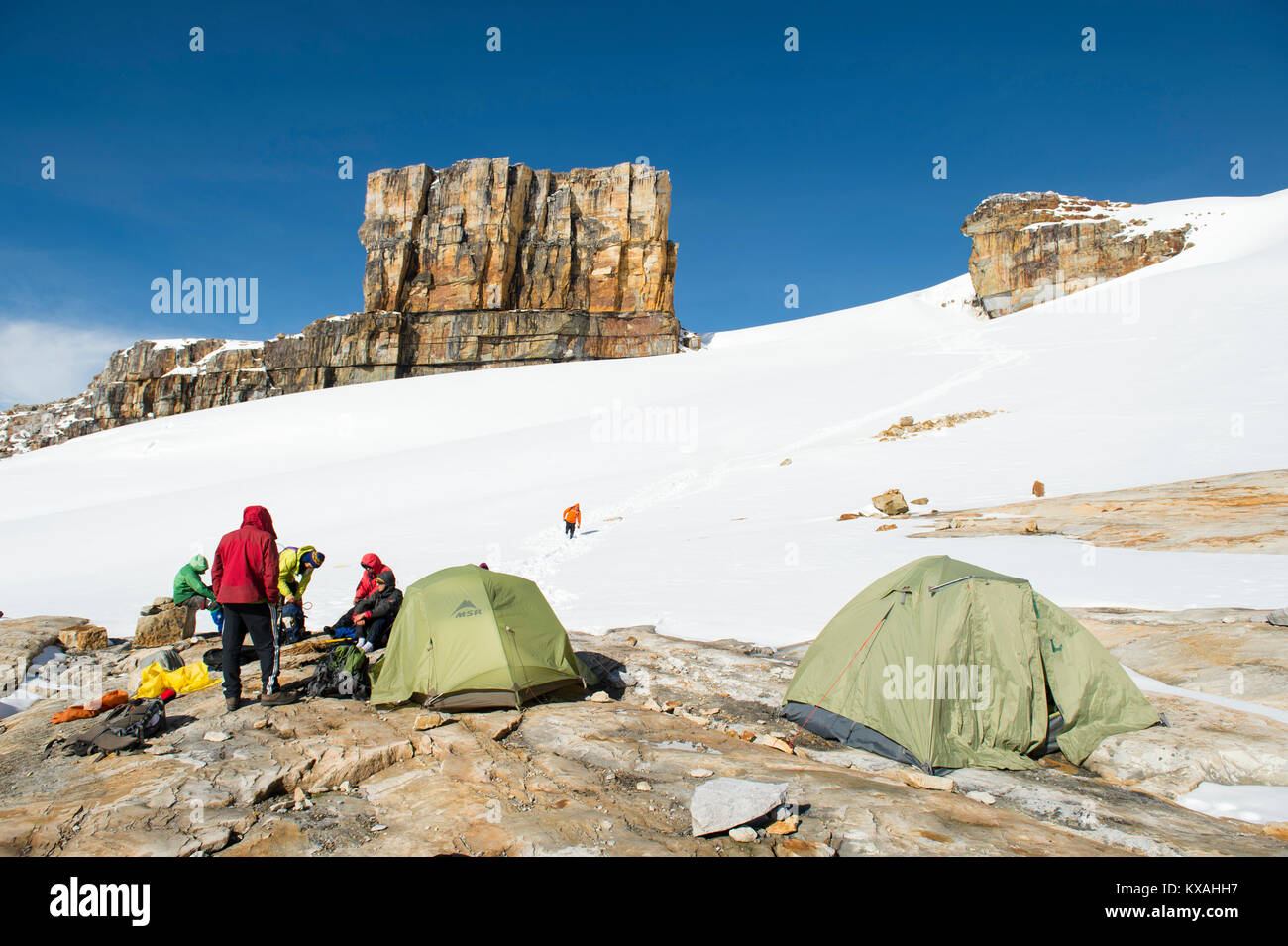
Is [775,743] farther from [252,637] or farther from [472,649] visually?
[252,637]

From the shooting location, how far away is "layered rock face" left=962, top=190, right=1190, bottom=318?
213 ft

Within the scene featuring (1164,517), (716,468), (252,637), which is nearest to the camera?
(252,637)

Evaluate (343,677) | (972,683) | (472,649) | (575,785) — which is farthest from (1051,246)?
(575,785)

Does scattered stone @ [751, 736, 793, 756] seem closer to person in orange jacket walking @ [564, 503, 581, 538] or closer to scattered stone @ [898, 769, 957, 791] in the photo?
scattered stone @ [898, 769, 957, 791]

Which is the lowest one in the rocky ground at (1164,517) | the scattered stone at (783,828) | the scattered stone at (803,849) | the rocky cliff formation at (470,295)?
the scattered stone at (803,849)

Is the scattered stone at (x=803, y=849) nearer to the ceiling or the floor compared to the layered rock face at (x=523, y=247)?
nearer to the floor

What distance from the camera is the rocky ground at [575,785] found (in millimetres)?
3955

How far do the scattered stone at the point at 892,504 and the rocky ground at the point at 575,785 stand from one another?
8595mm

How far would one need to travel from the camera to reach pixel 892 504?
15.8 m

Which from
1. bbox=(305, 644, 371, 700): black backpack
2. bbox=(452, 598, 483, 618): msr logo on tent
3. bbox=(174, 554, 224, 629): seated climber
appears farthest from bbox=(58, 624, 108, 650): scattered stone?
bbox=(452, 598, 483, 618): msr logo on tent

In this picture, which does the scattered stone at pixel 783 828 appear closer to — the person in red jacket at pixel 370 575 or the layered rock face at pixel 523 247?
the person in red jacket at pixel 370 575

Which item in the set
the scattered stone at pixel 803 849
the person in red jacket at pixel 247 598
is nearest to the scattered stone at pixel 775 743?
the scattered stone at pixel 803 849

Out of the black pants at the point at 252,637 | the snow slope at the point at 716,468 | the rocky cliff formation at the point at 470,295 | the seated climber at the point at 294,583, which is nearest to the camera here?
the black pants at the point at 252,637

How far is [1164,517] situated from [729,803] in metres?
12.2
